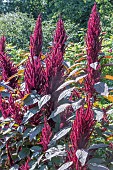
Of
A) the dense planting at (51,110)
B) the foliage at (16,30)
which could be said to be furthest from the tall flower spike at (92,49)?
the foliage at (16,30)

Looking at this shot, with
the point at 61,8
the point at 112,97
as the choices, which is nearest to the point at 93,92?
the point at 112,97

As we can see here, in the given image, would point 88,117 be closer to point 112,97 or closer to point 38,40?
point 112,97

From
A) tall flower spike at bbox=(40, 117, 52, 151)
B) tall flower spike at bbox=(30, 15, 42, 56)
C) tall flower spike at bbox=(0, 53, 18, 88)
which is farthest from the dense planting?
tall flower spike at bbox=(30, 15, 42, 56)

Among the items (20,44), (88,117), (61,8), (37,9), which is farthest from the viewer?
(37,9)

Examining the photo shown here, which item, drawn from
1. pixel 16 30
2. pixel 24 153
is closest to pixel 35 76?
pixel 24 153

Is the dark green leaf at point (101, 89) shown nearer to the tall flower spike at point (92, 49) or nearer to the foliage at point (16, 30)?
the tall flower spike at point (92, 49)

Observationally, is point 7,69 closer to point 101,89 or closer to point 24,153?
point 24,153

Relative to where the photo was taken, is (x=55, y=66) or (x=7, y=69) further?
(x=7, y=69)

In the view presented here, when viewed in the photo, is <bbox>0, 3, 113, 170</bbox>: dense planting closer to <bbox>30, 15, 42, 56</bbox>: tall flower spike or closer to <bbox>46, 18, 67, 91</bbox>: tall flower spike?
<bbox>46, 18, 67, 91</bbox>: tall flower spike

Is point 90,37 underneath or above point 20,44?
above

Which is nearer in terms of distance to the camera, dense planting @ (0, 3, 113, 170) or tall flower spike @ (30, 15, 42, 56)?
dense planting @ (0, 3, 113, 170)

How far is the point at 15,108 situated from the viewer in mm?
1774

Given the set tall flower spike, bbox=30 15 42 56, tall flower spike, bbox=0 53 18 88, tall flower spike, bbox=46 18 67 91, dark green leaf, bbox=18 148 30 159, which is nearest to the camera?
tall flower spike, bbox=46 18 67 91

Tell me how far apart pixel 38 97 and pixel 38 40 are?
1.78ft
